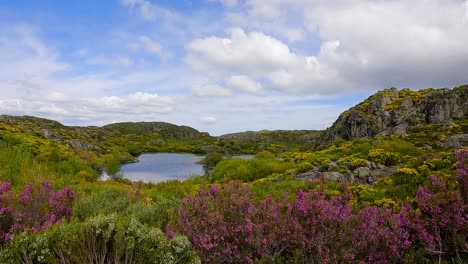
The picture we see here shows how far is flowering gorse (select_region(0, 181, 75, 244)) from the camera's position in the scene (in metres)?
6.02

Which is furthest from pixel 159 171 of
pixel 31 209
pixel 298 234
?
pixel 298 234

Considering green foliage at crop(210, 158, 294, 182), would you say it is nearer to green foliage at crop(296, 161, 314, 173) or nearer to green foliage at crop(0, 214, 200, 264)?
green foliage at crop(296, 161, 314, 173)

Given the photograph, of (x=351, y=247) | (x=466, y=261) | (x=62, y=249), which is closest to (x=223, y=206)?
(x=351, y=247)

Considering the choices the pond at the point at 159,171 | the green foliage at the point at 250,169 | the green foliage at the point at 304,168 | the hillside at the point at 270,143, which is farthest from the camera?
the hillside at the point at 270,143

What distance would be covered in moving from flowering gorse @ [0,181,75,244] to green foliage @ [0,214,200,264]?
1903 millimetres

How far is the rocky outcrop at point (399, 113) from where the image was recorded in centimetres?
2984

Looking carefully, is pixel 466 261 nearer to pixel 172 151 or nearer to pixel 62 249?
pixel 62 249

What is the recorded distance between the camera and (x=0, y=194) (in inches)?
258

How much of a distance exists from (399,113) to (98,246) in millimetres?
33932

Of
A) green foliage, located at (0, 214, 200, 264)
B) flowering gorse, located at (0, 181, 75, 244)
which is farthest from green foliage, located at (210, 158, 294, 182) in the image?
green foliage, located at (0, 214, 200, 264)

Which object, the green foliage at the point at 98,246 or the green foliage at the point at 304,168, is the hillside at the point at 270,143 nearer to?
the green foliage at the point at 304,168

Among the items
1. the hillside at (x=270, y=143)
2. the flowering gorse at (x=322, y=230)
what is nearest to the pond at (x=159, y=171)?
the hillside at (x=270, y=143)

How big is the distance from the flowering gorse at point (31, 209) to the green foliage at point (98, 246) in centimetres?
190

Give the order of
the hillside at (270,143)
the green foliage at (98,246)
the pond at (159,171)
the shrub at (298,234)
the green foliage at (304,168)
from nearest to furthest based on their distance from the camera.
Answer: the green foliage at (98,246) → the shrub at (298,234) → the green foliage at (304,168) → the pond at (159,171) → the hillside at (270,143)
